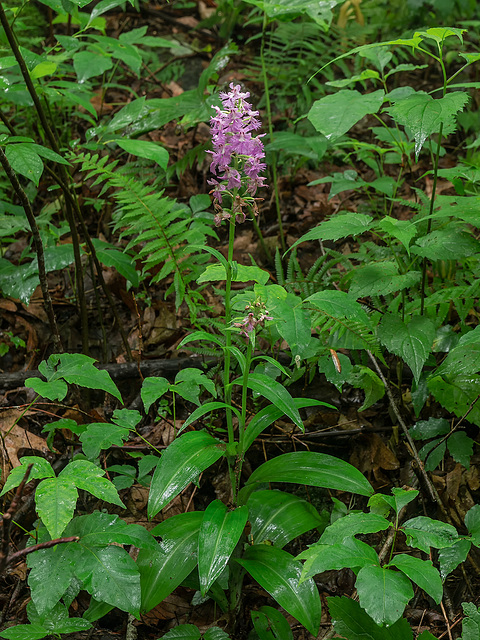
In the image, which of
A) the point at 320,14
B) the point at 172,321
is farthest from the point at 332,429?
the point at 320,14

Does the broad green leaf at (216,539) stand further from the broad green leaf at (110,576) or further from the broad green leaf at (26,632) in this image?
the broad green leaf at (26,632)

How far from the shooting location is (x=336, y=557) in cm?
153

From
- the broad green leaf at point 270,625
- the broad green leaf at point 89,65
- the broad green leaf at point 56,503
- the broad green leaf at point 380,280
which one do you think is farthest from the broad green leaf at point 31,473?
the broad green leaf at point 89,65

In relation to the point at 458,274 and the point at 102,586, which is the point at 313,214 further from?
the point at 102,586

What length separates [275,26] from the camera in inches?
209

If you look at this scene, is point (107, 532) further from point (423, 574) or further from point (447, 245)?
point (447, 245)

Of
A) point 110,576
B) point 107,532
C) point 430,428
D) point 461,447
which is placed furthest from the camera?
point 430,428

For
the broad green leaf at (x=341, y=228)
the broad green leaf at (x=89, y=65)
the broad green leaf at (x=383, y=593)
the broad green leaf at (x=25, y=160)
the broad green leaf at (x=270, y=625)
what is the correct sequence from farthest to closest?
the broad green leaf at (x=89, y=65) → the broad green leaf at (x=341, y=228) → the broad green leaf at (x=25, y=160) → the broad green leaf at (x=270, y=625) → the broad green leaf at (x=383, y=593)

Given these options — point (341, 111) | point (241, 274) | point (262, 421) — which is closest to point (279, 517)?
point (262, 421)

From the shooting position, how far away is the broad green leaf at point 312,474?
1.98 m

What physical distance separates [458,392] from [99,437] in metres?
1.52

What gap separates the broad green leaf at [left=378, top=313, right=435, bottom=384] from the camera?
217 cm

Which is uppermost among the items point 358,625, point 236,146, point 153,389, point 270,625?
point 236,146

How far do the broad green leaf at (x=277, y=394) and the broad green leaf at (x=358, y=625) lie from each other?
62 cm
